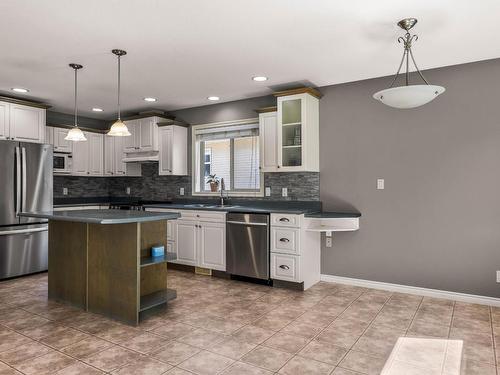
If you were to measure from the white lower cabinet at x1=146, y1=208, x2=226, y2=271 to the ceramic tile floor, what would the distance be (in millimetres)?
658

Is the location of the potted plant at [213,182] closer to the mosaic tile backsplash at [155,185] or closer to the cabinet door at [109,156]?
the mosaic tile backsplash at [155,185]

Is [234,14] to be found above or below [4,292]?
above

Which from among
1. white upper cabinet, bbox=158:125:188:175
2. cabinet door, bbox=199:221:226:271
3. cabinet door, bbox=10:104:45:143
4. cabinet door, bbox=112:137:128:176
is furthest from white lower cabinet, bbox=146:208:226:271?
cabinet door, bbox=10:104:45:143

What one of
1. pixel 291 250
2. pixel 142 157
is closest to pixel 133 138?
pixel 142 157

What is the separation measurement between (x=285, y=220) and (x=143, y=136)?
2945 mm

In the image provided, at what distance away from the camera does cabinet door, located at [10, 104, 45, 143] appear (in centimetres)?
477

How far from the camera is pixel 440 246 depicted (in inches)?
148

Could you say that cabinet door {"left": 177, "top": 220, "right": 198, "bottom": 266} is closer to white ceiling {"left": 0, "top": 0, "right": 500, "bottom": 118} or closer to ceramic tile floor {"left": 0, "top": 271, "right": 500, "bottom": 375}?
ceramic tile floor {"left": 0, "top": 271, "right": 500, "bottom": 375}

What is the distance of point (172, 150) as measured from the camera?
5.47 meters

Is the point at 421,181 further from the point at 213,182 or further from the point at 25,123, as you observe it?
the point at 25,123

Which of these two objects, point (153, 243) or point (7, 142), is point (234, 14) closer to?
point (153, 243)

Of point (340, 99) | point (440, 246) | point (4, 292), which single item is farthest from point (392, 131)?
point (4, 292)

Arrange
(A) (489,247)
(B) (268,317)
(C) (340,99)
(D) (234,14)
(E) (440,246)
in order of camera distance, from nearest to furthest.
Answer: (D) (234,14), (B) (268,317), (A) (489,247), (E) (440,246), (C) (340,99)

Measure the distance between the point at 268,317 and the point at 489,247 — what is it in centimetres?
232
